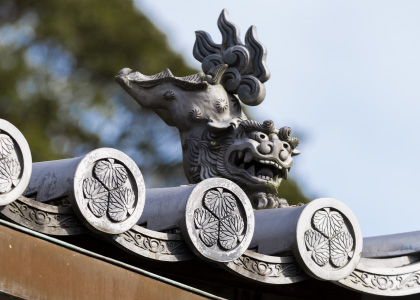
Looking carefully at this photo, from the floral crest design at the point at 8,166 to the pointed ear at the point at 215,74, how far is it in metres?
1.87

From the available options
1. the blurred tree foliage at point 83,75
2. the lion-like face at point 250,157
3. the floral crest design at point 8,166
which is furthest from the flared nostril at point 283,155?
the blurred tree foliage at point 83,75

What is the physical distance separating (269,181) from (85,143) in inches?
318

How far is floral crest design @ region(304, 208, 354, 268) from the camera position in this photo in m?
4.86

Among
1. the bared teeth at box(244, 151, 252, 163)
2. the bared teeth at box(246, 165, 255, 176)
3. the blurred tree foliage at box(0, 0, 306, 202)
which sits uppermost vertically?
the blurred tree foliage at box(0, 0, 306, 202)

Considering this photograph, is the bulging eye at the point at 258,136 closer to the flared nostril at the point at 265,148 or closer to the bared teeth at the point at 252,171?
the flared nostril at the point at 265,148

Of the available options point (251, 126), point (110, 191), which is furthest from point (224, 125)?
point (110, 191)

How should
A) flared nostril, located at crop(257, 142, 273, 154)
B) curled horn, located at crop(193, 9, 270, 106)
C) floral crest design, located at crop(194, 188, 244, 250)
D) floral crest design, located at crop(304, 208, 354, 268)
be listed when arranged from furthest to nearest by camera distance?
curled horn, located at crop(193, 9, 270, 106)
flared nostril, located at crop(257, 142, 273, 154)
floral crest design, located at crop(304, 208, 354, 268)
floral crest design, located at crop(194, 188, 244, 250)

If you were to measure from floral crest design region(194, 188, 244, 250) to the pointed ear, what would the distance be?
4.17ft

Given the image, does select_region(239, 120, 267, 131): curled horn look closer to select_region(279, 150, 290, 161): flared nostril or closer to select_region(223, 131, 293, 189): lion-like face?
select_region(223, 131, 293, 189): lion-like face

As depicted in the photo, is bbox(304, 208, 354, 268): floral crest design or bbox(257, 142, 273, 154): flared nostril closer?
bbox(304, 208, 354, 268): floral crest design

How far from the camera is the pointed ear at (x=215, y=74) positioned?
581 cm

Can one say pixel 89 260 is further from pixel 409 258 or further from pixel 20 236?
pixel 409 258

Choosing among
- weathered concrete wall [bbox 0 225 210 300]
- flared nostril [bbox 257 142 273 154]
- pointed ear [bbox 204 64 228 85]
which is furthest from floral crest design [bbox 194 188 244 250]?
pointed ear [bbox 204 64 228 85]

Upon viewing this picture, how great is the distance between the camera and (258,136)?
223 inches
